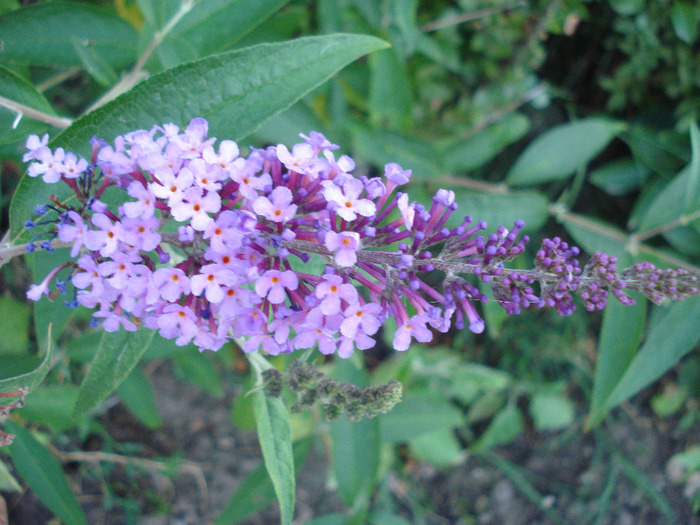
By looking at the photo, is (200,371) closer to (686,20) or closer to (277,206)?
(277,206)

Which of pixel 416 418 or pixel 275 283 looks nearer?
pixel 275 283

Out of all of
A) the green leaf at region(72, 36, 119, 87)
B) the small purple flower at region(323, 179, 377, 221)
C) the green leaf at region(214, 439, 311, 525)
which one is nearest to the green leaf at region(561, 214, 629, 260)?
the small purple flower at region(323, 179, 377, 221)

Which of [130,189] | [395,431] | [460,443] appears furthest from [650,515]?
[130,189]

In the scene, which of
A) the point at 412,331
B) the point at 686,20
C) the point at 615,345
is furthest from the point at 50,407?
the point at 686,20

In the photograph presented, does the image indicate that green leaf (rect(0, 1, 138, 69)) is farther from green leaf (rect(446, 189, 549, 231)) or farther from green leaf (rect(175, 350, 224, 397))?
green leaf (rect(446, 189, 549, 231))

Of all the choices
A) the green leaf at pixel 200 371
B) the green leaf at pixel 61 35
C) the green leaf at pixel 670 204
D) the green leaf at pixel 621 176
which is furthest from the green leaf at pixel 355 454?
the green leaf at pixel 621 176

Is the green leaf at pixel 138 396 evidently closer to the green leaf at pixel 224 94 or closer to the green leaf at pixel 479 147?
the green leaf at pixel 224 94
